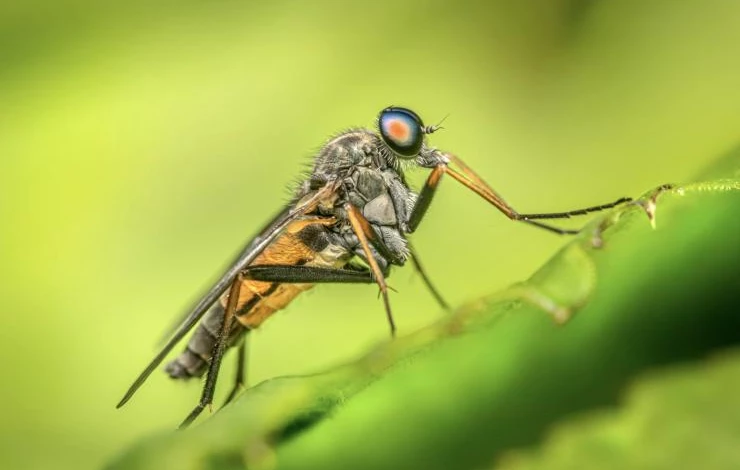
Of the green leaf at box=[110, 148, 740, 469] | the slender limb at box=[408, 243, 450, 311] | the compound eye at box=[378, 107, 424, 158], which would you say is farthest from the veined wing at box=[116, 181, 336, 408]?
the green leaf at box=[110, 148, 740, 469]

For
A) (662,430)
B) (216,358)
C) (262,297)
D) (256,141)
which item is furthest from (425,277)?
(662,430)

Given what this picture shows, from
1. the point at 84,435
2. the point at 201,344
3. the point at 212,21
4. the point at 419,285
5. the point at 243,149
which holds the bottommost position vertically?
the point at 84,435

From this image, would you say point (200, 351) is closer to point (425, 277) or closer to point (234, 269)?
point (234, 269)

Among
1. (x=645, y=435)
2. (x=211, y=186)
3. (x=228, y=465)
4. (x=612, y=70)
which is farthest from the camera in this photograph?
(x=211, y=186)

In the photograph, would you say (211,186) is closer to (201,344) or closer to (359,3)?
(201,344)

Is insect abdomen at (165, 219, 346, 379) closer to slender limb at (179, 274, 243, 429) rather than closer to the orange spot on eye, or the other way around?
slender limb at (179, 274, 243, 429)

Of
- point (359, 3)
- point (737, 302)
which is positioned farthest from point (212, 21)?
point (737, 302)

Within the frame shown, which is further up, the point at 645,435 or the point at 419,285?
the point at 419,285
